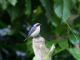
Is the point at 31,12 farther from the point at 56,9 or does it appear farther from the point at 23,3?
the point at 56,9

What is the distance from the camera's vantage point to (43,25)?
123 inches

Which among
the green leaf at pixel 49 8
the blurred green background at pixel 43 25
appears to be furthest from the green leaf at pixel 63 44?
the green leaf at pixel 49 8

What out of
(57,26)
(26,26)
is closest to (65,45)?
(57,26)

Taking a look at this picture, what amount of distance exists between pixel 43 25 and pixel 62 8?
20.4 inches

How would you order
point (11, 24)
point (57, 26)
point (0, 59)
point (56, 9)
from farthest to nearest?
point (0, 59) < point (11, 24) < point (57, 26) < point (56, 9)

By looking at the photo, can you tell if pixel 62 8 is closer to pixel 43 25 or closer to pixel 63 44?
pixel 63 44

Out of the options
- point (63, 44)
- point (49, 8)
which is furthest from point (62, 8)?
point (63, 44)

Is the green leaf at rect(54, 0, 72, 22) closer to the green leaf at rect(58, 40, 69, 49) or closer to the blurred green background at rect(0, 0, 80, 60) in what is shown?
the blurred green background at rect(0, 0, 80, 60)

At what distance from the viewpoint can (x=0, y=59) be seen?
3.85 m

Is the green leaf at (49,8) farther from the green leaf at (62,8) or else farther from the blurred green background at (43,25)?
the green leaf at (62,8)

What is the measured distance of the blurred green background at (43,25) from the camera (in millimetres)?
2652

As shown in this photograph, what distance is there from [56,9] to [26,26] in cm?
100

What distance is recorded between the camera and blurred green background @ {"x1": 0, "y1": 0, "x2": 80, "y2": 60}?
2.65m

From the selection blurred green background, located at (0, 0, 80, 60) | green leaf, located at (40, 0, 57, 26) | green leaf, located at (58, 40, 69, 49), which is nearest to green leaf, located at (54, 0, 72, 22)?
blurred green background, located at (0, 0, 80, 60)
